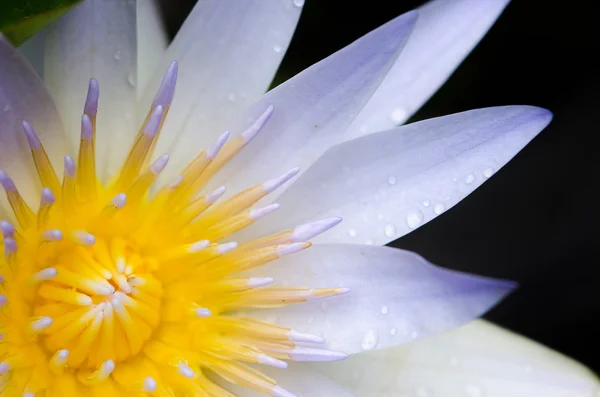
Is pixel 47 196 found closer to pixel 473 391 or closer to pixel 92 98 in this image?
pixel 92 98

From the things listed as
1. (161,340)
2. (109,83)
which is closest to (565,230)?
(161,340)

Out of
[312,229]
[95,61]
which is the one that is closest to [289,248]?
[312,229]

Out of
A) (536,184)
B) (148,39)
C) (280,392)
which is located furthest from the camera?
(536,184)

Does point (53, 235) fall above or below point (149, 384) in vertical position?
above

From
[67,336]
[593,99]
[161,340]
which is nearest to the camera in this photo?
[67,336]

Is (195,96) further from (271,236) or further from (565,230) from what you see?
(565,230)

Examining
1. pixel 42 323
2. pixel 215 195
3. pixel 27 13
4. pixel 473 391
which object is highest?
pixel 27 13

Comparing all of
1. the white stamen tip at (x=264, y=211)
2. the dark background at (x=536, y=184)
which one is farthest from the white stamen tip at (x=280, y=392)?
the dark background at (x=536, y=184)

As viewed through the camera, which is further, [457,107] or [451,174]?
[457,107]
